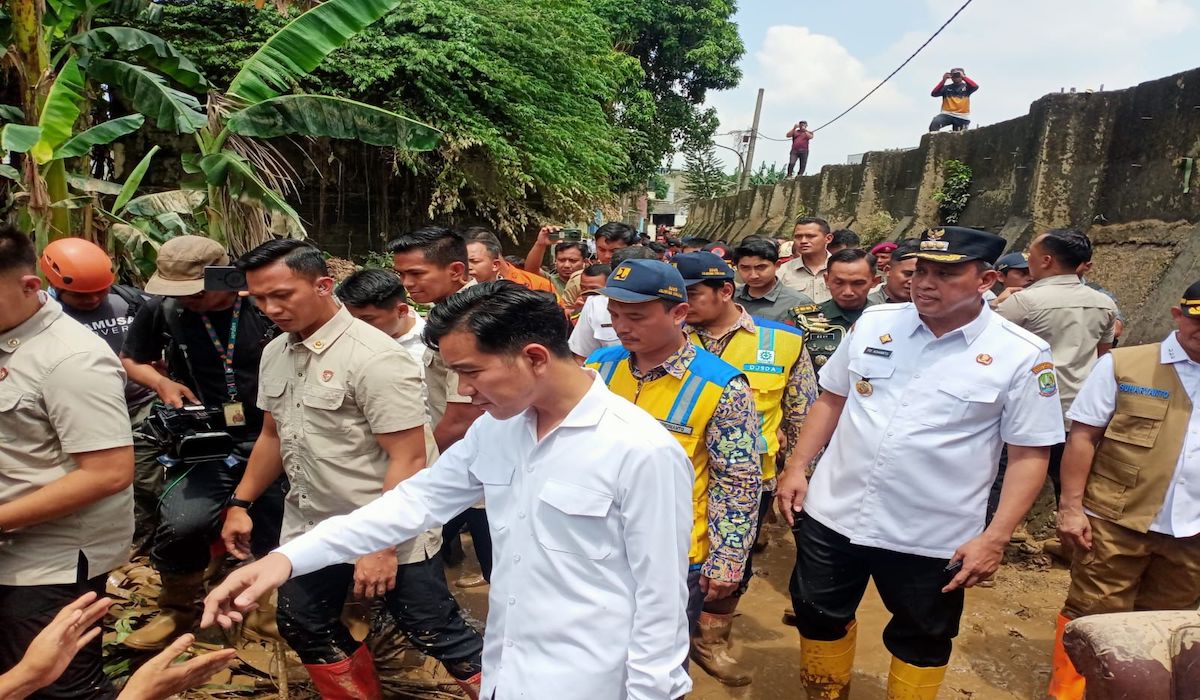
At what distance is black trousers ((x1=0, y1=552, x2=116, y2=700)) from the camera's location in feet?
7.11

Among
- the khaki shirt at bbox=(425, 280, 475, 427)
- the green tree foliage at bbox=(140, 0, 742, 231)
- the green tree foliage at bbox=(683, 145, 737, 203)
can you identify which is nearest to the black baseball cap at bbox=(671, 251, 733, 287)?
the khaki shirt at bbox=(425, 280, 475, 427)

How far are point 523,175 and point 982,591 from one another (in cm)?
907

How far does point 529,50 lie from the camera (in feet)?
39.0

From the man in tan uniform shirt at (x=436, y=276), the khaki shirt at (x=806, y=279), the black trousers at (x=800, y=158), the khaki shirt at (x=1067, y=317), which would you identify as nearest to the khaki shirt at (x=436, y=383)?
the man in tan uniform shirt at (x=436, y=276)

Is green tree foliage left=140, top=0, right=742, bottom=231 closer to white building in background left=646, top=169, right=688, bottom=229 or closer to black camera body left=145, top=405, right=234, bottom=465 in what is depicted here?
black camera body left=145, top=405, right=234, bottom=465

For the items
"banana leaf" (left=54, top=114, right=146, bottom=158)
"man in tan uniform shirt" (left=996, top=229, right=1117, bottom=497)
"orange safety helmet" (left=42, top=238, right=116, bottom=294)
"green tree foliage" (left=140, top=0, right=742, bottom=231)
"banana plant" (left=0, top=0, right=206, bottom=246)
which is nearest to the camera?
"orange safety helmet" (left=42, top=238, right=116, bottom=294)

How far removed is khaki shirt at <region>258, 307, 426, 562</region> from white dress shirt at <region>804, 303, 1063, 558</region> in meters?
1.57

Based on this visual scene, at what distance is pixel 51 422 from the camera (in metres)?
2.16

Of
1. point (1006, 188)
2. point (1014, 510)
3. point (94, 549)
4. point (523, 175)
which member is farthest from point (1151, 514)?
point (523, 175)

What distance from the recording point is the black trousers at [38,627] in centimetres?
217

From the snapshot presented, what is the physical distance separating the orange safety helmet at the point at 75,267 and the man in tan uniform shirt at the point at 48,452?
162cm

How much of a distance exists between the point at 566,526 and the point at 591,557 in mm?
87

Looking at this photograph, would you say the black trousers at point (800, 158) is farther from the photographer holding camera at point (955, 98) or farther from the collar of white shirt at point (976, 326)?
the collar of white shirt at point (976, 326)

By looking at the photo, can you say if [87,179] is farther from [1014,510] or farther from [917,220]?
[917,220]
